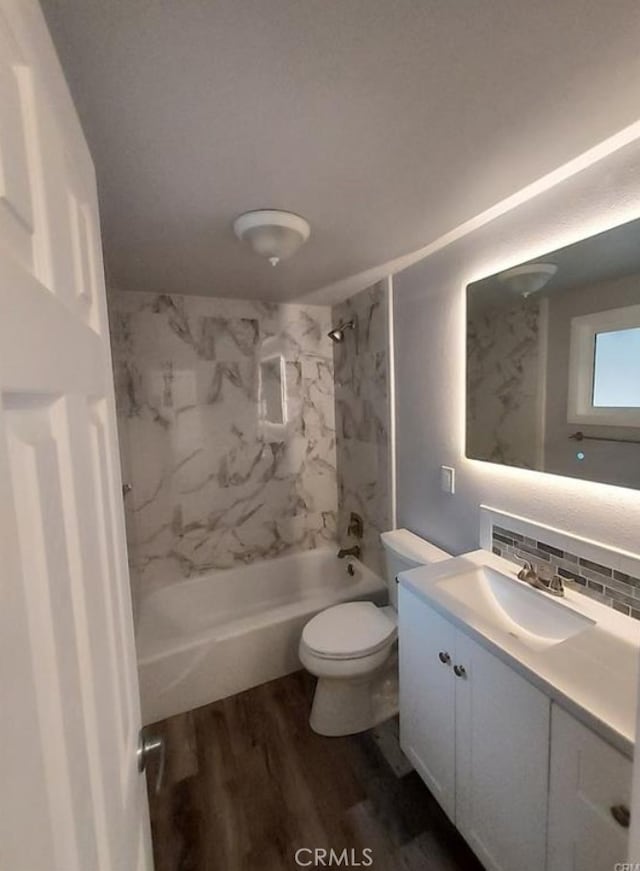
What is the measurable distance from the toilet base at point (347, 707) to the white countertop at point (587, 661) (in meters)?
0.78

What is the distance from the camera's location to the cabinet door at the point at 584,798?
779 mm

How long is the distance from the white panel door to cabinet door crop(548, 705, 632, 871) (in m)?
0.92

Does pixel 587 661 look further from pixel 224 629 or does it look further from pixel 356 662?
pixel 224 629

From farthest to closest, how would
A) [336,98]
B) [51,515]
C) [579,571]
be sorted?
1. [579,571]
2. [336,98]
3. [51,515]

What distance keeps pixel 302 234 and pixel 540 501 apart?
53.0 inches

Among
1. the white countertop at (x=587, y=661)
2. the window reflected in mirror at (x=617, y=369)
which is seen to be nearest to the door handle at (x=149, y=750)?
the white countertop at (x=587, y=661)

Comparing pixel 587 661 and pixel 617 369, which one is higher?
pixel 617 369

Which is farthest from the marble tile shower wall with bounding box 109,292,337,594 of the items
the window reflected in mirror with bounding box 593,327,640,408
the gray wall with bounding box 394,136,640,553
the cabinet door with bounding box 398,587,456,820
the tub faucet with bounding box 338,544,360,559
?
the window reflected in mirror with bounding box 593,327,640,408

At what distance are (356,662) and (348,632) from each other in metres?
0.15

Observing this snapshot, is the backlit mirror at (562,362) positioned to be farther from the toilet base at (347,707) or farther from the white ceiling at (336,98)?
the toilet base at (347,707)

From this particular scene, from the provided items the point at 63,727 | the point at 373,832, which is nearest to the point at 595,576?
the point at 373,832

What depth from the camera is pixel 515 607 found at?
51.9 inches

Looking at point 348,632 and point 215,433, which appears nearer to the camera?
point 348,632

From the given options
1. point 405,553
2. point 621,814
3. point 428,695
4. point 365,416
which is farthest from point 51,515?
point 365,416
